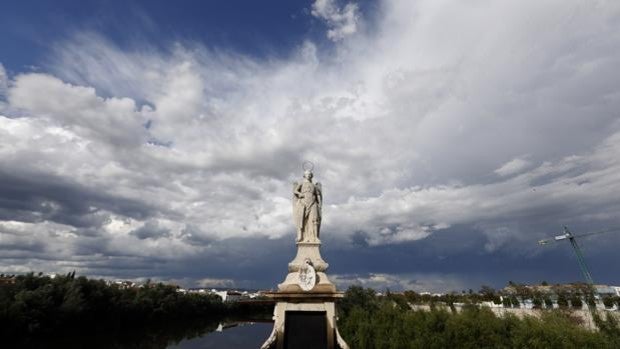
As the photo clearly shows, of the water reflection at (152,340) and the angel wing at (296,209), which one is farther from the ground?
the angel wing at (296,209)

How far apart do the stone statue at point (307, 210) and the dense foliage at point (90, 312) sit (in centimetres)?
3642

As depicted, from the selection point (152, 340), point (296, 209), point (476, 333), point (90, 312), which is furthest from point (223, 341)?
point (296, 209)

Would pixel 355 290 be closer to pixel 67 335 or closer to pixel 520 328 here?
pixel 67 335

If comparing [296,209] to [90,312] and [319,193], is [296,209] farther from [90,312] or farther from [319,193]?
[90,312]

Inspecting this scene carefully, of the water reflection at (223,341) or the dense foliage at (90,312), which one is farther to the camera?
the water reflection at (223,341)

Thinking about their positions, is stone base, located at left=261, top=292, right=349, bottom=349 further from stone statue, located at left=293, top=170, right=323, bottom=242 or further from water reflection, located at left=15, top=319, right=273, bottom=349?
water reflection, located at left=15, top=319, right=273, bottom=349

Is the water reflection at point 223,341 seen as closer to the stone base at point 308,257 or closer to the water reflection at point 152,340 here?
the water reflection at point 152,340

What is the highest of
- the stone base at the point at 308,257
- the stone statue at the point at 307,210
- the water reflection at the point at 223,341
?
the stone statue at the point at 307,210

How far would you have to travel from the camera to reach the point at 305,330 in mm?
10664

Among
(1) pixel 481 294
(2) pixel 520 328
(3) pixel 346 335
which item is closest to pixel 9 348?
(3) pixel 346 335

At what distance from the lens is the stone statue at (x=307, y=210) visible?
473 inches

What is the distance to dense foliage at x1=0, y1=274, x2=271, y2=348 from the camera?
37438 mm

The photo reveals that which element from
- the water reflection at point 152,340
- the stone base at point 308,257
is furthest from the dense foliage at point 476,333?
the water reflection at point 152,340

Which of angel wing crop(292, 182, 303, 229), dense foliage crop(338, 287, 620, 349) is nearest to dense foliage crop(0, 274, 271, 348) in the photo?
dense foliage crop(338, 287, 620, 349)
